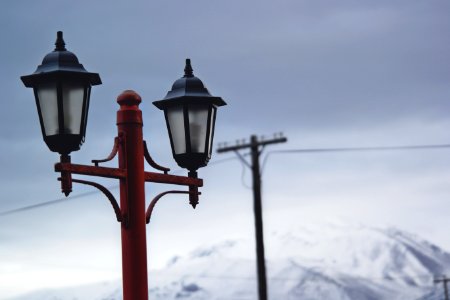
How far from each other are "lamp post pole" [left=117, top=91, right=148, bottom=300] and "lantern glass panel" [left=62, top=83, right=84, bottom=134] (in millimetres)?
531

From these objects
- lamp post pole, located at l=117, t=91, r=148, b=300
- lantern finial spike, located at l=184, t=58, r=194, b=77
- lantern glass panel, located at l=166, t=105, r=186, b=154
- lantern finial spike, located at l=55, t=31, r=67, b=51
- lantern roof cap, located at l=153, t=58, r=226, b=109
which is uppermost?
lantern finial spike, located at l=55, t=31, r=67, b=51

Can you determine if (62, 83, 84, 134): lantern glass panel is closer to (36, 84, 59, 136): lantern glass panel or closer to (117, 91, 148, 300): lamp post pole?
(36, 84, 59, 136): lantern glass panel

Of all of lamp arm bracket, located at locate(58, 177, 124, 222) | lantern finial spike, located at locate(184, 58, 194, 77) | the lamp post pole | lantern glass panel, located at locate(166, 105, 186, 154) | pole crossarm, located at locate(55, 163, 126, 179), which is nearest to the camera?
pole crossarm, located at locate(55, 163, 126, 179)

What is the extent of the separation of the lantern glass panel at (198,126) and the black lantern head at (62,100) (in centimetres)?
99

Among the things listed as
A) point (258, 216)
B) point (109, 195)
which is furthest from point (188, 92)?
point (258, 216)

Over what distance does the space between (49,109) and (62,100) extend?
116 mm

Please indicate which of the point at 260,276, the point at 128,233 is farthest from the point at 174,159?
the point at 260,276

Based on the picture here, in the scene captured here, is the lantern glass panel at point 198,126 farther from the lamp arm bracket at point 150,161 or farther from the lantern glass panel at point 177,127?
the lamp arm bracket at point 150,161

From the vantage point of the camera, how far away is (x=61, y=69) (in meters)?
7.80

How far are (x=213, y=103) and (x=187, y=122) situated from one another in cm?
33

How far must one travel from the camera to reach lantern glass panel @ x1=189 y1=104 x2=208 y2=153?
8578 millimetres

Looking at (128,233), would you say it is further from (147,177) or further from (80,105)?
(80,105)

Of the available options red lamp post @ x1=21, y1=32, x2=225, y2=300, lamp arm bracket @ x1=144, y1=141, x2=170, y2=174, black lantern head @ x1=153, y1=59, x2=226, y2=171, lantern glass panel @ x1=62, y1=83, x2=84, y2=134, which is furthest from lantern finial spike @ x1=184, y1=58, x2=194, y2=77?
lantern glass panel @ x1=62, y1=83, x2=84, y2=134

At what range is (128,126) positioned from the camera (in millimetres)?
8320
